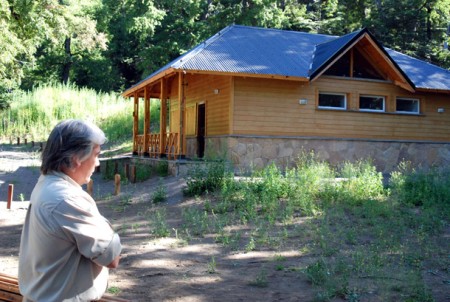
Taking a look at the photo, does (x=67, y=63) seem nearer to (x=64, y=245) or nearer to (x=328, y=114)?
(x=328, y=114)

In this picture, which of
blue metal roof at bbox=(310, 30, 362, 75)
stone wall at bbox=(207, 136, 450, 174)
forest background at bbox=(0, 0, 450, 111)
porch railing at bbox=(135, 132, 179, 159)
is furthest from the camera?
forest background at bbox=(0, 0, 450, 111)

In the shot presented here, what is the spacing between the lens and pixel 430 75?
63.5ft

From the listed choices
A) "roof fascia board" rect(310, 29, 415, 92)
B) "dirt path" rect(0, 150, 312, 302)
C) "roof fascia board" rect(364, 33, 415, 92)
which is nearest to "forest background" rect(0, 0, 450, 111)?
"roof fascia board" rect(310, 29, 415, 92)

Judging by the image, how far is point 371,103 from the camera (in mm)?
18031

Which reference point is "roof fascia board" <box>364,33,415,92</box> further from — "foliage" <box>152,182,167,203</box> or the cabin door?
"foliage" <box>152,182,167,203</box>

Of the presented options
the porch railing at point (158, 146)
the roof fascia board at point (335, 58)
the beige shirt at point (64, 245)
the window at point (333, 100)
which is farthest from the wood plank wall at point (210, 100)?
the beige shirt at point (64, 245)

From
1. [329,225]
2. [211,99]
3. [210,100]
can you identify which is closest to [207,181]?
[329,225]

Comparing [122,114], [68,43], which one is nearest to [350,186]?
[122,114]

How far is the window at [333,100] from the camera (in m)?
17.3

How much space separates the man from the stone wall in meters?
12.4

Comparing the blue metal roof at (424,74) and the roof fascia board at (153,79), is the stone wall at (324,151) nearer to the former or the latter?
the blue metal roof at (424,74)

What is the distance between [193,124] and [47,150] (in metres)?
17.1

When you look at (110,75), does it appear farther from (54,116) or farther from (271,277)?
(271,277)

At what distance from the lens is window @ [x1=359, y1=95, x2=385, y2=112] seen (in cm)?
1789
